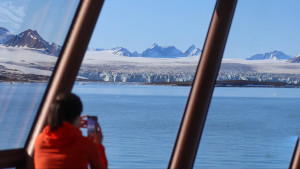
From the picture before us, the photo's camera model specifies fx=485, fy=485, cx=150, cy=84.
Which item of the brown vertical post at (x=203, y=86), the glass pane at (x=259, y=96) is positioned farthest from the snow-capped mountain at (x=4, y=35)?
the glass pane at (x=259, y=96)

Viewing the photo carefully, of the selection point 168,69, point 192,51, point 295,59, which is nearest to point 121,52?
point 168,69

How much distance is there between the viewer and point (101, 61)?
3459 mm

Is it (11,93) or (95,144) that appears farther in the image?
(11,93)

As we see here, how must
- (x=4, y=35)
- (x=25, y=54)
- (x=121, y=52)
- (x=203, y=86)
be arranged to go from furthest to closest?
1. (x=121, y=52)
2. (x=203, y=86)
3. (x=25, y=54)
4. (x=4, y=35)

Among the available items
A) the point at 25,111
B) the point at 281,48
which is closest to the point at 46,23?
the point at 25,111

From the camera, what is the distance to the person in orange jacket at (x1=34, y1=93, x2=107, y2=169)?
211cm

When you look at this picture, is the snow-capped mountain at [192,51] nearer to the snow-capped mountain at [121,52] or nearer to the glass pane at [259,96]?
the glass pane at [259,96]

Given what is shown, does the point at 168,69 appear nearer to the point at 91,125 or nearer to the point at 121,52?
the point at 121,52

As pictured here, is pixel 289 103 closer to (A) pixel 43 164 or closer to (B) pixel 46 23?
(B) pixel 46 23

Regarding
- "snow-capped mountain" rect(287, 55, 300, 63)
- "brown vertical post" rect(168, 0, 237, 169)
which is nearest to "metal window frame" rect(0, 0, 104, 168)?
"brown vertical post" rect(168, 0, 237, 169)

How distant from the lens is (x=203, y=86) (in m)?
2.94

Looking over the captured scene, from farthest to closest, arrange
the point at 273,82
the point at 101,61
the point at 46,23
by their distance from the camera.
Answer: the point at 273,82 < the point at 101,61 < the point at 46,23

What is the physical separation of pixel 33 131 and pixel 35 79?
305 mm

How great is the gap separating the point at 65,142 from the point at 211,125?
1659 millimetres
